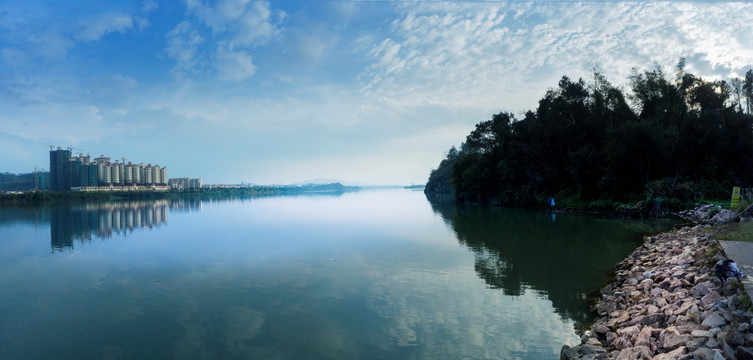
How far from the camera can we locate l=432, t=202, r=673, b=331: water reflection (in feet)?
29.0

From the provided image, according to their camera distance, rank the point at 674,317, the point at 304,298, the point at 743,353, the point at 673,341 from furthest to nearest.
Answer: the point at 304,298, the point at 674,317, the point at 673,341, the point at 743,353

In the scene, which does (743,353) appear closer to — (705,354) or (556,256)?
(705,354)

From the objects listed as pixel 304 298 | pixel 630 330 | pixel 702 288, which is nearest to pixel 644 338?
pixel 630 330

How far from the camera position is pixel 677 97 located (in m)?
32.0

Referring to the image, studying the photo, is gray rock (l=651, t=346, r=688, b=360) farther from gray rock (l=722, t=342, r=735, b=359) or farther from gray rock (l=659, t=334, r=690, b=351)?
gray rock (l=722, t=342, r=735, b=359)

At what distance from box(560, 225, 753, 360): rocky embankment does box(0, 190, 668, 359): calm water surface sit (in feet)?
2.06

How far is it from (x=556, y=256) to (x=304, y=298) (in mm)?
9311

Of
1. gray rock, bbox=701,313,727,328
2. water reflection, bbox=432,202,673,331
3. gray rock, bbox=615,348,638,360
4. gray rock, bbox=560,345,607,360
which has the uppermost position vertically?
gray rock, bbox=701,313,727,328

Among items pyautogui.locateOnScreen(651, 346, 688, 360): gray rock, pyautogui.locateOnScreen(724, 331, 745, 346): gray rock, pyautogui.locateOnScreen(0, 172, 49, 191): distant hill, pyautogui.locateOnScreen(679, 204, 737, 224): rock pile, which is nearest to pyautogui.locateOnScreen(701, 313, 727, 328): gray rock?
pyautogui.locateOnScreen(724, 331, 745, 346): gray rock

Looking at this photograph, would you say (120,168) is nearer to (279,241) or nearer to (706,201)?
(279,241)

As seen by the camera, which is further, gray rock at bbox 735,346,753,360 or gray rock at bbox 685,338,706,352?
gray rock at bbox 685,338,706,352

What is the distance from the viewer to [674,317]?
18.0 feet

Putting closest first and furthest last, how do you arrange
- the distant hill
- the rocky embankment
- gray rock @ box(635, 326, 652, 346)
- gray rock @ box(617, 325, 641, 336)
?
the rocky embankment, gray rock @ box(635, 326, 652, 346), gray rock @ box(617, 325, 641, 336), the distant hill

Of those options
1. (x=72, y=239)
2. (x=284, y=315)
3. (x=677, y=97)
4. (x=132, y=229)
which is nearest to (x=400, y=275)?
(x=284, y=315)
